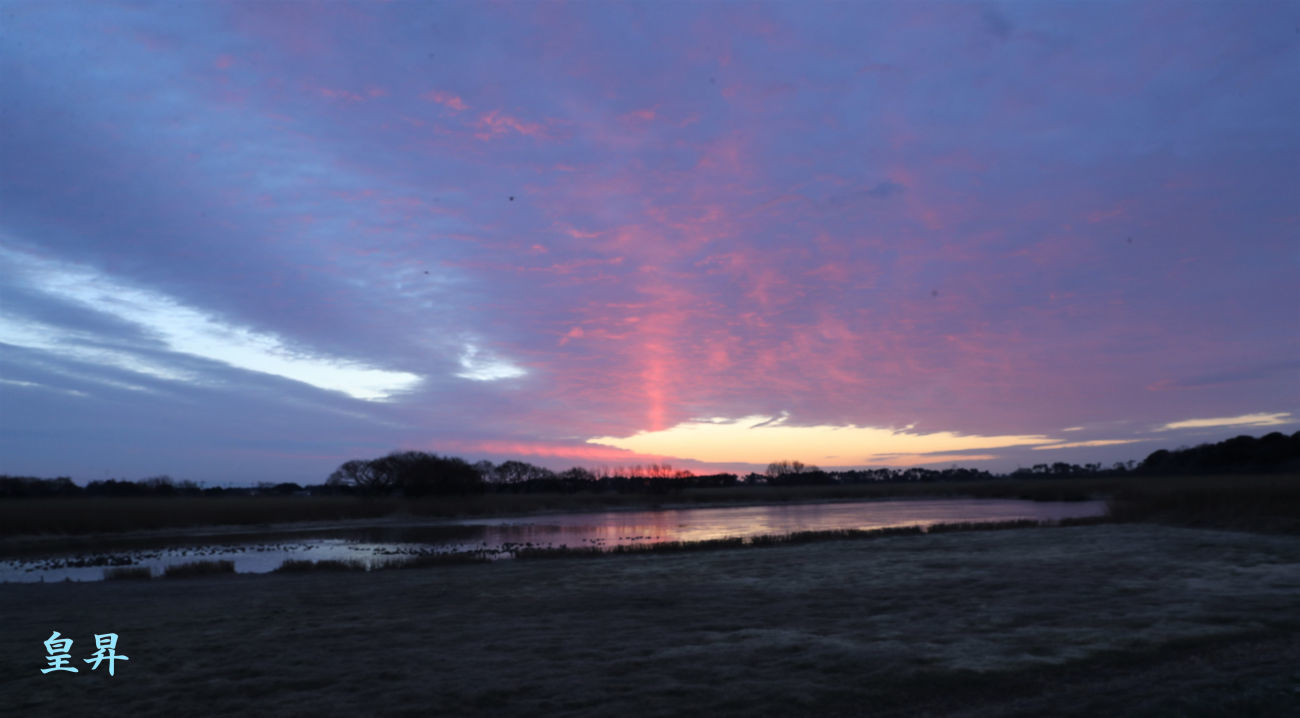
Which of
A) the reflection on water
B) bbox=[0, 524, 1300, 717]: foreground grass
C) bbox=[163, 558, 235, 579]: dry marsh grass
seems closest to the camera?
bbox=[0, 524, 1300, 717]: foreground grass

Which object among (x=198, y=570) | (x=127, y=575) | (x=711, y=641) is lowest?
(x=127, y=575)

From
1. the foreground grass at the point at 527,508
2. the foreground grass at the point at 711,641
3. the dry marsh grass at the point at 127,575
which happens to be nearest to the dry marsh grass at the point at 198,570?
the dry marsh grass at the point at 127,575

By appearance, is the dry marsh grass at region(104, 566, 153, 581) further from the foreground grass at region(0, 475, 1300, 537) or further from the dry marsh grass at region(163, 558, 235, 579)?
the foreground grass at region(0, 475, 1300, 537)

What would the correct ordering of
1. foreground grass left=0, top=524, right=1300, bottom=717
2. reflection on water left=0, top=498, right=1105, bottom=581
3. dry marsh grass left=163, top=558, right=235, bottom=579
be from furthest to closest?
1. reflection on water left=0, top=498, right=1105, bottom=581
2. dry marsh grass left=163, top=558, right=235, bottom=579
3. foreground grass left=0, top=524, right=1300, bottom=717

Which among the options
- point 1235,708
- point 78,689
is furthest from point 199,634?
point 1235,708

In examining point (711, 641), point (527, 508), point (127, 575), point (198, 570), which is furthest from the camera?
point (527, 508)

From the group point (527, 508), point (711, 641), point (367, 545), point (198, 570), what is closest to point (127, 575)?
point (198, 570)

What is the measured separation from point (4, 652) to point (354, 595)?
24.3 ft

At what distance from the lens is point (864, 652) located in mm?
10977

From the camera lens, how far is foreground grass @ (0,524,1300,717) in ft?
29.0

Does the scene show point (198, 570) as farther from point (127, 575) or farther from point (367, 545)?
point (367, 545)

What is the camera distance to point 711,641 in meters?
12.3

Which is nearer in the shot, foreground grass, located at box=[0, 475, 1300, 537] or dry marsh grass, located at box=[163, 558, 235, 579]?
dry marsh grass, located at box=[163, 558, 235, 579]

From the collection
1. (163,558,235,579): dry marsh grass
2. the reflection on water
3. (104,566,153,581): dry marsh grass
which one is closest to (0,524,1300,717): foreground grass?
(163,558,235,579): dry marsh grass
